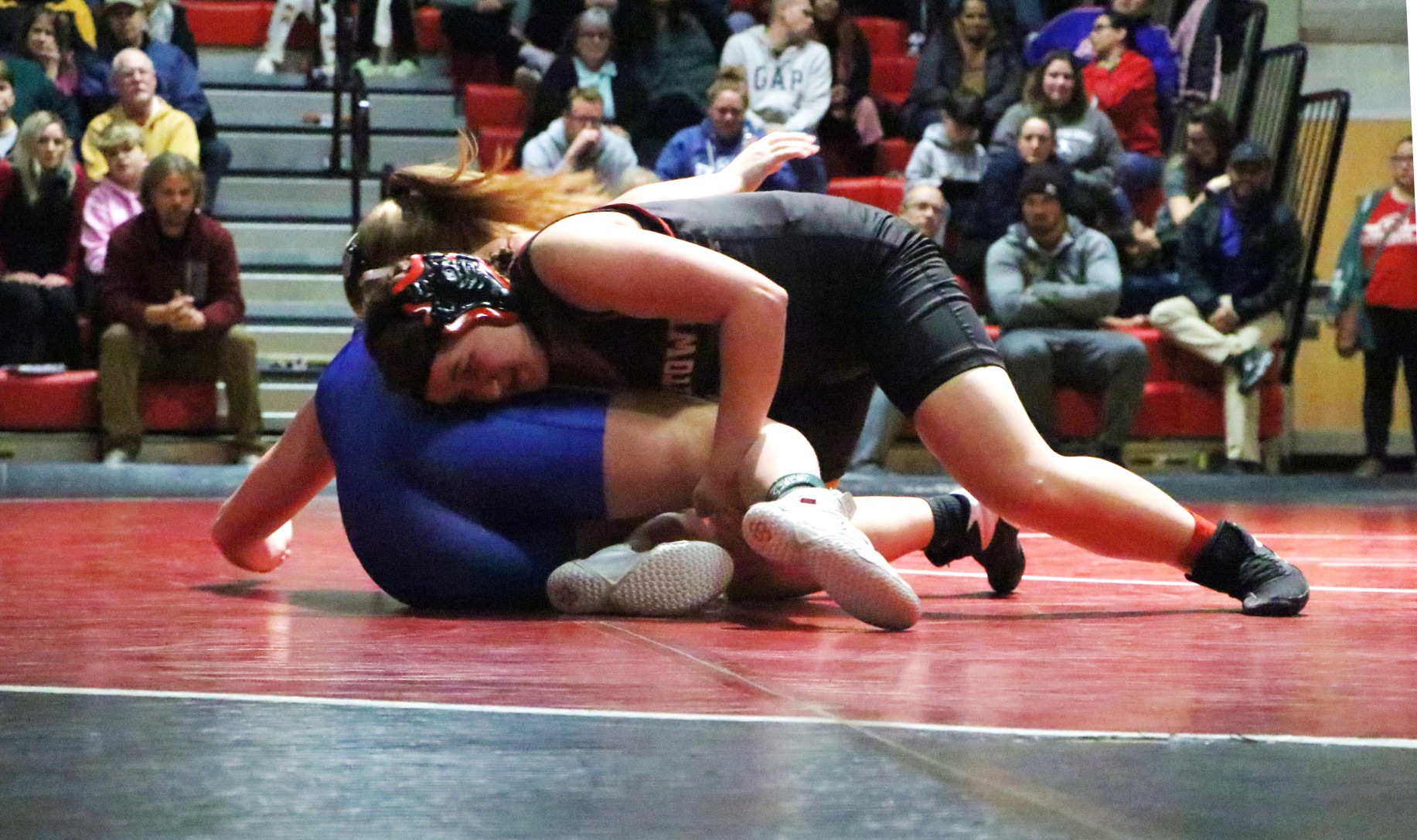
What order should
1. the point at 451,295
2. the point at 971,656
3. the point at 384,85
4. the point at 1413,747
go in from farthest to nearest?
the point at 384,85, the point at 451,295, the point at 971,656, the point at 1413,747

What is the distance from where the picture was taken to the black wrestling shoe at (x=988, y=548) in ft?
10.1

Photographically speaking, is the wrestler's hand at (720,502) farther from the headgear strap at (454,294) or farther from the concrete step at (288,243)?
the concrete step at (288,243)

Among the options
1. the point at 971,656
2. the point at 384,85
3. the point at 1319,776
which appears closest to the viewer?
the point at 1319,776

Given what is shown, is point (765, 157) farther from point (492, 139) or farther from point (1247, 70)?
point (1247, 70)

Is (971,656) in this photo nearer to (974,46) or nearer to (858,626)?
(858,626)

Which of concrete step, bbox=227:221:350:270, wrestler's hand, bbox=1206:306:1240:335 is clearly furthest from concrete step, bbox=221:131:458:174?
wrestler's hand, bbox=1206:306:1240:335

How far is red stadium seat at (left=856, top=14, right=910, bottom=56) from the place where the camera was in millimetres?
9539

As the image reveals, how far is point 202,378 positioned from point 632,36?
263cm

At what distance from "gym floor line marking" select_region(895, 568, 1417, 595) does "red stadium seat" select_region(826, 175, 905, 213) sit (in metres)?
4.30

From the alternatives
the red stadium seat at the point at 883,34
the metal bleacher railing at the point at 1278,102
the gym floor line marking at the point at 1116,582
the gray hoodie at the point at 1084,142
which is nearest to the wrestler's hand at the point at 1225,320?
the gray hoodie at the point at 1084,142

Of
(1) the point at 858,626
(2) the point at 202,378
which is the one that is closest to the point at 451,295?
(1) the point at 858,626

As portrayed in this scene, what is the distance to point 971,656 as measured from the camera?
90.0 inches

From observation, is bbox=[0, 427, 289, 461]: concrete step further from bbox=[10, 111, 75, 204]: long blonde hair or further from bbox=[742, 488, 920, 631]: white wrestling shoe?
bbox=[742, 488, 920, 631]: white wrestling shoe

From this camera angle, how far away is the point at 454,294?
8.54 feet
